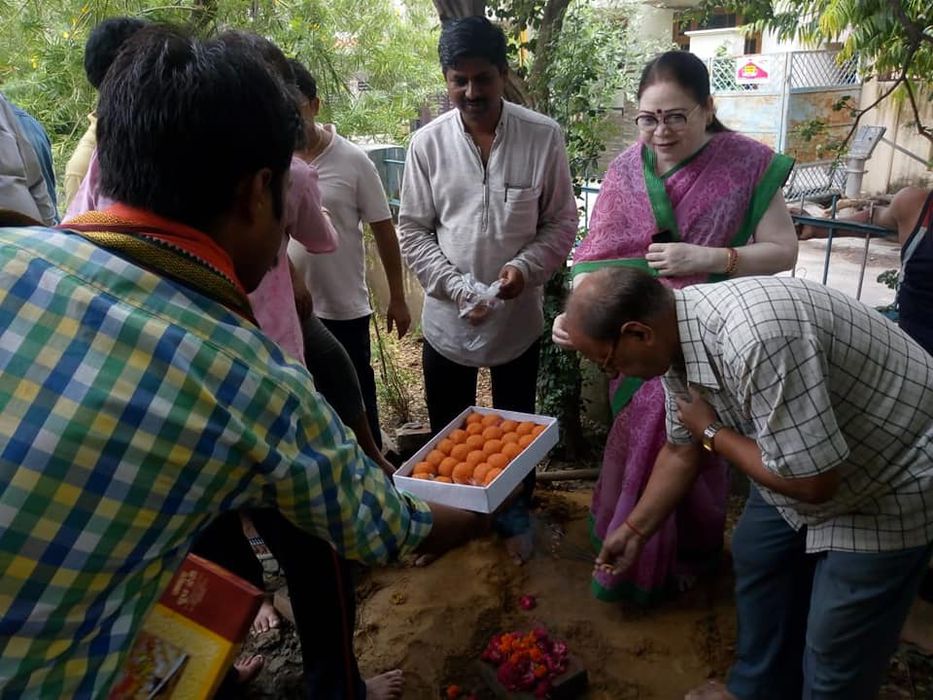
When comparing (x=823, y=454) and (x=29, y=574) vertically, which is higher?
(x=29, y=574)

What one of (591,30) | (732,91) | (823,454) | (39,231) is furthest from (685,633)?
(732,91)

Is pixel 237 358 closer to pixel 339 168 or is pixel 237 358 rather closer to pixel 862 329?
pixel 862 329

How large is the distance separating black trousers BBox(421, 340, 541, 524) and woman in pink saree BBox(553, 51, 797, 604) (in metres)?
0.49

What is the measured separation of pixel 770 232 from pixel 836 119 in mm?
9973

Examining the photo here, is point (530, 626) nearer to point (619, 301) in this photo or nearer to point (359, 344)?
point (359, 344)

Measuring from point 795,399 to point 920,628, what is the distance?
1.79m

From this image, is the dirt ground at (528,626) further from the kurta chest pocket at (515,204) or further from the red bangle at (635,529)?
the kurta chest pocket at (515,204)

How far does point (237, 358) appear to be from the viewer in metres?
1.03

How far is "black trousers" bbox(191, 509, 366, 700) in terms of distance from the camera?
215 centimetres

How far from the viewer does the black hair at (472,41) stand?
2789 mm

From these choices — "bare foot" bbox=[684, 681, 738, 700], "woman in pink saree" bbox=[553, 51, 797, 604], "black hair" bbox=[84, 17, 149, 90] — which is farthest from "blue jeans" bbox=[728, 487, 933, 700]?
"black hair" bbox=[84, 17, 149, 90]

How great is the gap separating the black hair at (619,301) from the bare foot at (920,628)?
1.88 m

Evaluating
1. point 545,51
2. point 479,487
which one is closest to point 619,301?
point 479,487

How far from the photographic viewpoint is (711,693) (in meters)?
2.40
